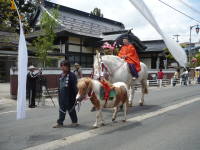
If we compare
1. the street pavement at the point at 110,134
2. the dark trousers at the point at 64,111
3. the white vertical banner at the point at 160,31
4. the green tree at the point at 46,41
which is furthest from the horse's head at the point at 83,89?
the green tree at the point at 46,41

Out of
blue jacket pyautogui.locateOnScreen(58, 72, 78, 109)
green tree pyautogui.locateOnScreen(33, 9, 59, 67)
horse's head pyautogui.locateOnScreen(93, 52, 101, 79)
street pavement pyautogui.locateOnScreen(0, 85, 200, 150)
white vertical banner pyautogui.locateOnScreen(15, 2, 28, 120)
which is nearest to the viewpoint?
street pavement pyautogui.locateOnScreen(0, 85, 200, 150)

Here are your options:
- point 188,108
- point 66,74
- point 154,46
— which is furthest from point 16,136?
point 154,46

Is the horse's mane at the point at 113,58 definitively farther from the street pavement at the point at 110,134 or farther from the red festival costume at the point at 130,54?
the street pavement at the point at 110,134

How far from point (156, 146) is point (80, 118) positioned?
133 inches

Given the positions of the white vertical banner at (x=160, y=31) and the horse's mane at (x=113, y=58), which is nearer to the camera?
the white vertical banner at (x=160, y=31)

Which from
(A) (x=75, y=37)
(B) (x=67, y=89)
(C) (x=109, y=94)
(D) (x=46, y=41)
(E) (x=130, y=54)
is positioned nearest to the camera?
(B) (x=67, y=89)

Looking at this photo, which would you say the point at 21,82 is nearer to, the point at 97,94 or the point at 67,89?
the point at 67,89

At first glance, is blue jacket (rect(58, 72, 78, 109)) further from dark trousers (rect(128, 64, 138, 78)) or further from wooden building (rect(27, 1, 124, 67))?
wooden building (rect(27, 1, 124, 67))

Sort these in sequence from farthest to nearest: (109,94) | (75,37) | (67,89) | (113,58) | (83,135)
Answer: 1. (75,37)
2. (113,58)
3. (109,94)
4. (67,89)
5. (83,135)

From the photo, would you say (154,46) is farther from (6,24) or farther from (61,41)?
(6,24)

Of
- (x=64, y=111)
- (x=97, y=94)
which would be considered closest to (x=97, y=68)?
(x=97, y=94)

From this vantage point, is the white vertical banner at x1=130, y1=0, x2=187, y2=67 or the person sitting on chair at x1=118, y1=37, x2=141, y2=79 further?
the person sitting on chair at x1=118, y1=37, x2=141, y2=79

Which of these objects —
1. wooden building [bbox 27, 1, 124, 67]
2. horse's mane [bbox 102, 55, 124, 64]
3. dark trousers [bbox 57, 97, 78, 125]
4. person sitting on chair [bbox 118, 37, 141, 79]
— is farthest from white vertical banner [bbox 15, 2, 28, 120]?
wooden building [bbox 27, 1, 124, 67]

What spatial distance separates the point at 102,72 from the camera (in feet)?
28.9
